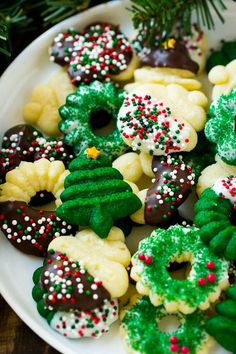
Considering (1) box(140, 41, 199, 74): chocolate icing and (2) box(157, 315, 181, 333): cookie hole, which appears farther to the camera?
(1) box(140, 41, 199, 74): chocolate icing

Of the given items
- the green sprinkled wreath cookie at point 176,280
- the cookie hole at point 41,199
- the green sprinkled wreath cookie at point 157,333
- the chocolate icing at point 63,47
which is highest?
the chocolate icing at point 63,47

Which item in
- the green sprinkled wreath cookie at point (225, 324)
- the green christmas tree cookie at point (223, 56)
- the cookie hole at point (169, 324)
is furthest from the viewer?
the green christmas tree cookie at point (223, 56)

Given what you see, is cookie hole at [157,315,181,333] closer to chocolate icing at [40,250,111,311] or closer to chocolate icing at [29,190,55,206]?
chocolate icing at [40,250,111,311]

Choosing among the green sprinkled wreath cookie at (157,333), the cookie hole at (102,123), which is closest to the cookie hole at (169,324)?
the green sprinkled wreath cookie at (157,333)

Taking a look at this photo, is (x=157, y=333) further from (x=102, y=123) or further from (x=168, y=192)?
(x=102, y=123)

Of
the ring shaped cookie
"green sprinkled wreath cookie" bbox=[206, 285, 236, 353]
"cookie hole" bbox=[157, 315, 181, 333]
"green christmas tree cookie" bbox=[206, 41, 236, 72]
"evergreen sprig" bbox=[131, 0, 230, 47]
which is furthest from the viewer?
"green christmas tree cookie" bbox=[206, 41, 236, 72]

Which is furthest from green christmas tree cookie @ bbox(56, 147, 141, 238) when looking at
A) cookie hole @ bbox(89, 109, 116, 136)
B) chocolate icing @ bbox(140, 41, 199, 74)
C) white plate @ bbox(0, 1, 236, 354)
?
chocolate icing @ bbox(140, 41, 199, 74)

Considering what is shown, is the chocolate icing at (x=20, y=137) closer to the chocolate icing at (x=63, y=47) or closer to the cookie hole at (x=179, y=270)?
the chocolate icing at (x=63, y=47)

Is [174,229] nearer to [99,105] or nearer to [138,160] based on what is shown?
[138,160]

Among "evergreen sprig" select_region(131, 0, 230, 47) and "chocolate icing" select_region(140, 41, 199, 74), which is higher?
"evergreen sprig" select_region(131, 0, 230, 47)
